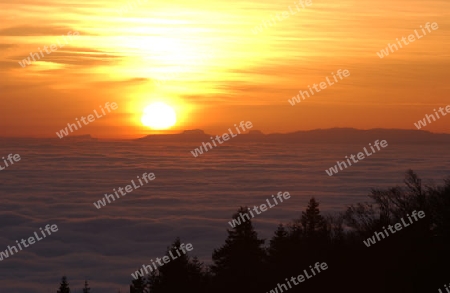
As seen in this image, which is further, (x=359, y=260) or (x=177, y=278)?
(x=177, y=278)

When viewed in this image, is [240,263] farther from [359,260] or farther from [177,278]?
[359,260]

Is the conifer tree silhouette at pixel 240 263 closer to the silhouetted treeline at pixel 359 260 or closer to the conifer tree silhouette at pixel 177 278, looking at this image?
the silhouetted treeline at pixel 359 260

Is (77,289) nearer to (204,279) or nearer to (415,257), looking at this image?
(204,279)

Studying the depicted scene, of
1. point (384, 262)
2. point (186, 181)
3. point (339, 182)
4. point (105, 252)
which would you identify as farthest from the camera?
Answer: point (186, 181)

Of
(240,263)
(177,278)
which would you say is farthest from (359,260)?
(177,278)

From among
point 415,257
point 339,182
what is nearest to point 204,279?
point 415,257

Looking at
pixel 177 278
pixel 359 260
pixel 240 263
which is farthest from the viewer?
pixel 240 263

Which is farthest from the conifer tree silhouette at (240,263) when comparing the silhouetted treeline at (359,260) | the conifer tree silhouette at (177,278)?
the conifer tree silhouette at (177,278)

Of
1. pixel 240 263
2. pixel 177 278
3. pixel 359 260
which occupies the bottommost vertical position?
pixel 359 260
